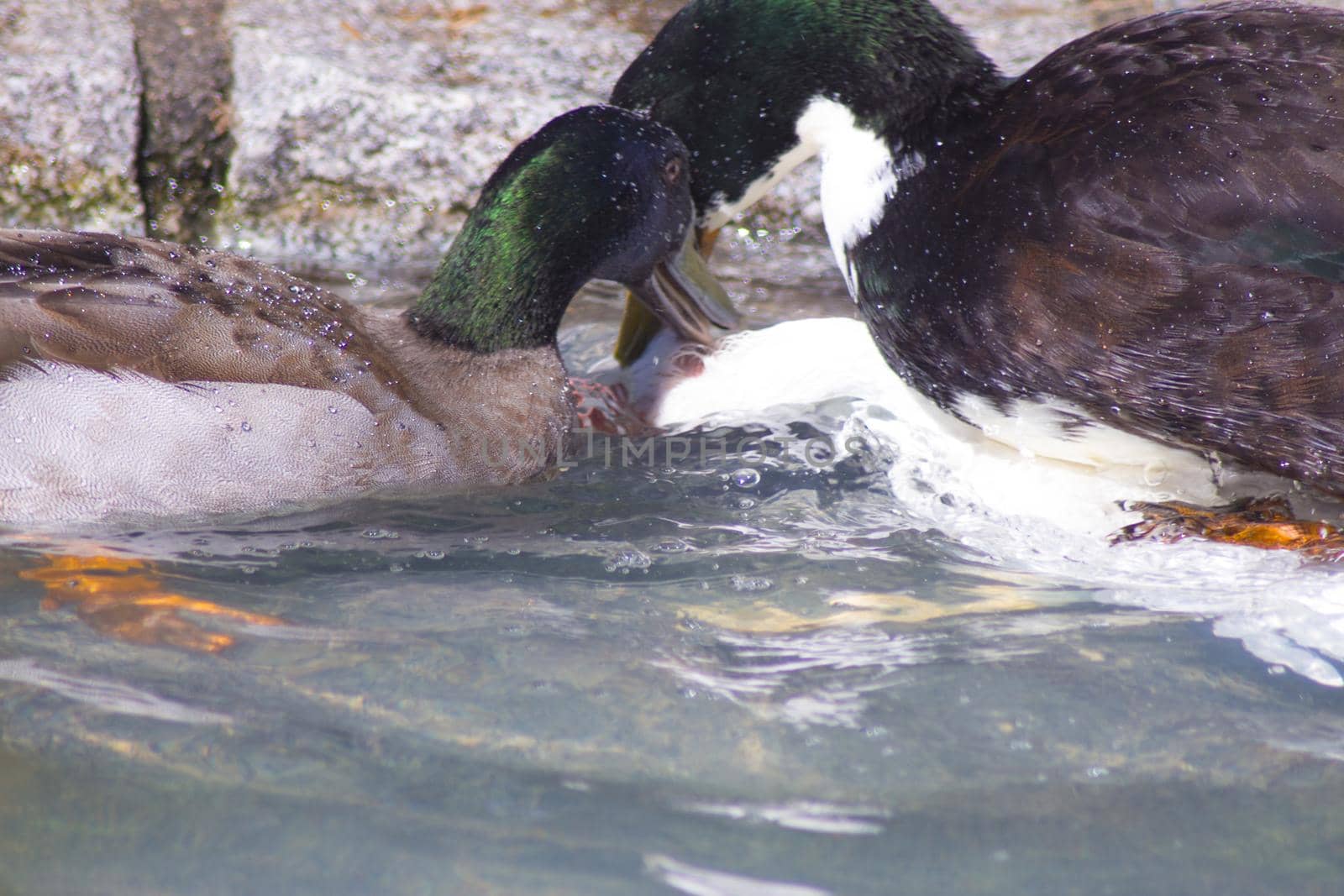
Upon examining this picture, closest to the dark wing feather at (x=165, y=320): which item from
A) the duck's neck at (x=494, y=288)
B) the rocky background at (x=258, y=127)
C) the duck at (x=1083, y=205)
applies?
the duck's neck at (x=494, y=288)

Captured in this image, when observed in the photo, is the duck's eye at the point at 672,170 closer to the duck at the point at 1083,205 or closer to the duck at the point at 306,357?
the duck at the point at 306,357

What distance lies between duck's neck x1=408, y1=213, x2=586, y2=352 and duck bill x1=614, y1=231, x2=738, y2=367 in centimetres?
29

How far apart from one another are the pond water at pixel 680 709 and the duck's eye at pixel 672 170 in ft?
2.67

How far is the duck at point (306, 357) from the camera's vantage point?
2885mm

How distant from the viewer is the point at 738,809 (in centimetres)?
212

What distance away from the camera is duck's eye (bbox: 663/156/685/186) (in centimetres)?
349

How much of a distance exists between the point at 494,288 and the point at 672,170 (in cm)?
55

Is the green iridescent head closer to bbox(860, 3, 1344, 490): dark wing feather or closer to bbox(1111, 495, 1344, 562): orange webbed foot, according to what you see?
bbox(860, 3, 1344, 490): dark wing feather

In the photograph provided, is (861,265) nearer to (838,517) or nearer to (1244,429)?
(838,517)

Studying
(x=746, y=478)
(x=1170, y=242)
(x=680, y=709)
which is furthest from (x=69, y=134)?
(x=1170, y=242)

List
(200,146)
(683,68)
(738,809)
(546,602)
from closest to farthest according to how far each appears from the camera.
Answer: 1. (738,809)
2. (546,602)
3. (683,68)
4. (200,146)

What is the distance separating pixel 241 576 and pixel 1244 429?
2.14 meters

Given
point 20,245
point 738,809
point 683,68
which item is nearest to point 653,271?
point 683,68

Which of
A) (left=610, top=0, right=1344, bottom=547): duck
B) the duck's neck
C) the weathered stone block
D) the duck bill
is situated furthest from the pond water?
the weathered stone block
